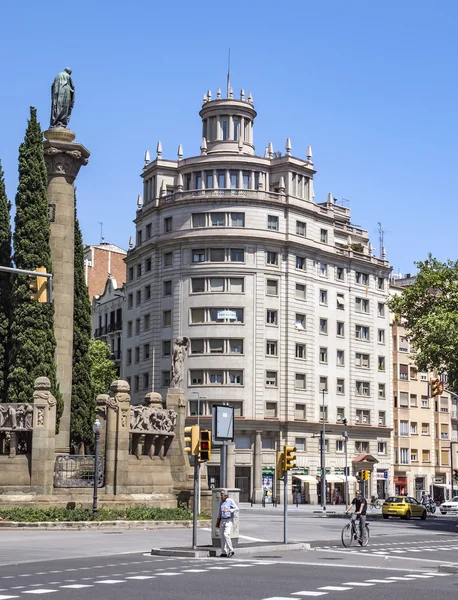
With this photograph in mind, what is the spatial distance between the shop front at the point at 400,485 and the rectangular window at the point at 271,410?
1984 cm

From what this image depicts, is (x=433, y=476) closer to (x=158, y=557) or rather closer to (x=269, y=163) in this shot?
(x=269, y=163)

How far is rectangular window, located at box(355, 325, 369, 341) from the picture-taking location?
90438mm

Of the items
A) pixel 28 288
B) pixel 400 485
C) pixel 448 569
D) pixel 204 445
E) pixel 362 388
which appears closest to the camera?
pixel 448 569

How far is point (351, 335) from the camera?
8931cm

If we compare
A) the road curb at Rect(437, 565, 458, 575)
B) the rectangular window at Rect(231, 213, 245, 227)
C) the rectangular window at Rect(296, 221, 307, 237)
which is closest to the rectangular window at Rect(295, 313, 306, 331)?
the rectangular window at Rect(296, 221, 307, 237)

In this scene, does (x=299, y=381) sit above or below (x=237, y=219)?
below

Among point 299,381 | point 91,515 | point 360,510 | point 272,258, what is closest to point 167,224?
point 272,258

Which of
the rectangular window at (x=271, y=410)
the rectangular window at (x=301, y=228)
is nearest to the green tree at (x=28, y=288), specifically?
the rectangular window at (x=271, y=410)

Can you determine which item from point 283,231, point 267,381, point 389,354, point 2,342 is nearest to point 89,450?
point 2,342

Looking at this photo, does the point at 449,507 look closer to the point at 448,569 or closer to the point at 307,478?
the point at 307,478

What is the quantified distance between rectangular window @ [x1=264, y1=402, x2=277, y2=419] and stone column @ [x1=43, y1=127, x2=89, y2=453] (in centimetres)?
4078

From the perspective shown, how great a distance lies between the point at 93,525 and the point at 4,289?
37.2ft

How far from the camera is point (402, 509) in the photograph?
2184 inches

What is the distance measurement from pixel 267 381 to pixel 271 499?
9.30 m
